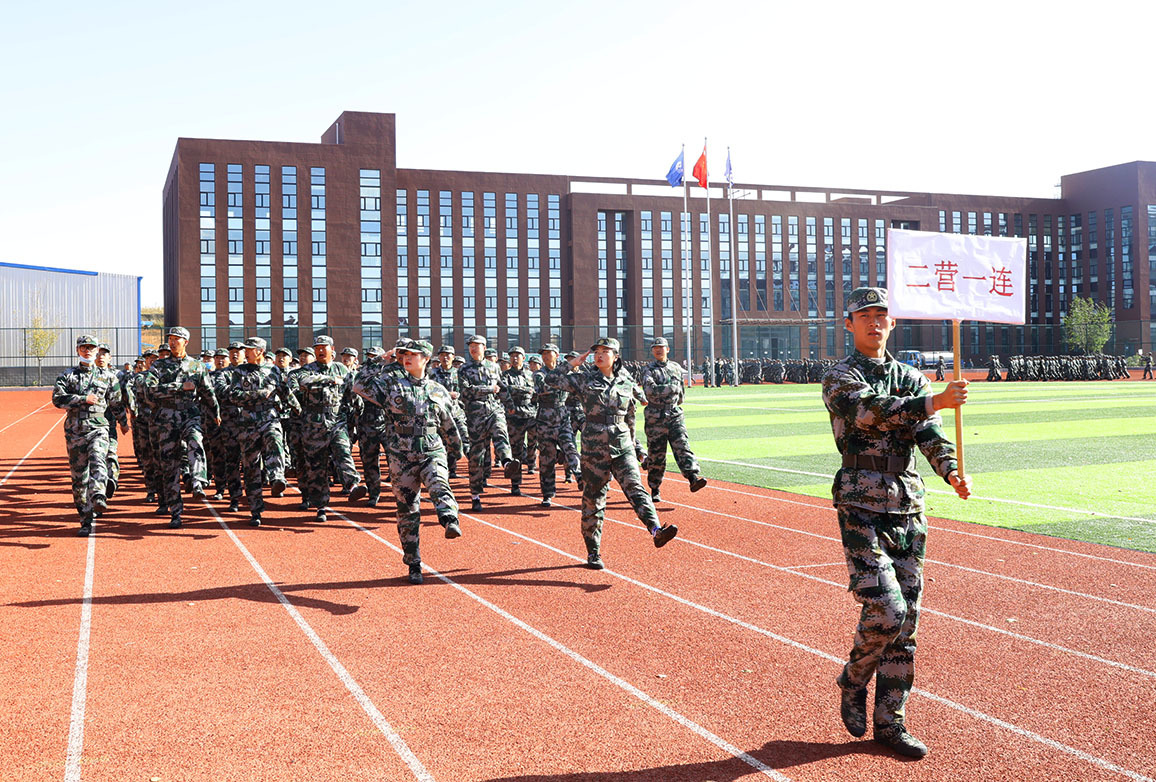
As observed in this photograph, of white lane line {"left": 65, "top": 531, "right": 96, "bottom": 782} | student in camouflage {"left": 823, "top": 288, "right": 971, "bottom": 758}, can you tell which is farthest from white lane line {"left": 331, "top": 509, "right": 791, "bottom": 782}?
white lane line {"left": 65, "top": 531, "right": 96, "bottom": 782}

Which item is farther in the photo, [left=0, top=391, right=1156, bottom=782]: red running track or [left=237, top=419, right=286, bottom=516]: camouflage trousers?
[left=237, top=419, right=286, bottom=516]: camouflage trousers

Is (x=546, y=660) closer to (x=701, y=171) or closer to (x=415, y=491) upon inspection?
(x=415, y=491)

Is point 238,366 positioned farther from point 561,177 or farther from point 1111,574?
point 561,177

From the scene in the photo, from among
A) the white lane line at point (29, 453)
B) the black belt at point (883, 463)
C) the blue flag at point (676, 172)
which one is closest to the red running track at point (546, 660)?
the black belt at point (883, 463)

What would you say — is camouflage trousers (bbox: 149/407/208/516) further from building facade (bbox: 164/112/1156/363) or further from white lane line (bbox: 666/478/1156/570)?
building facade (bbox: 164/112/1156/363)

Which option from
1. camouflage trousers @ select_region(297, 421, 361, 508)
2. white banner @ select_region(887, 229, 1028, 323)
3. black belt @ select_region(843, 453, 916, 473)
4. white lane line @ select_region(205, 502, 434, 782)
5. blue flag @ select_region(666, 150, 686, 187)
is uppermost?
blue flag @ select_region(666, 150, 686, 187)

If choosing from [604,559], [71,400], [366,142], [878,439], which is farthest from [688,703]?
[366,142]

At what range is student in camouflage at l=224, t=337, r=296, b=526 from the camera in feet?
40.8

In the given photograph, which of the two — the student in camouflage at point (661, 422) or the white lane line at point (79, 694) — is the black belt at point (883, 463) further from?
the student in camouflage at point (661, 422)

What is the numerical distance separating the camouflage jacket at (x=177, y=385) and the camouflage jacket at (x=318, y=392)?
1.05 m

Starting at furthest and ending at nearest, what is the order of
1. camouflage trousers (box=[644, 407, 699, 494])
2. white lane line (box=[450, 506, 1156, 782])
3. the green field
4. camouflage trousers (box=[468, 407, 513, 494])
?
camouflage trousers (box=[468, 407, 513, 494]), camouflage trousers (box=[644, 407, 699, 494]), the green field, white lane line (box=[450, 506, 1156, 782])

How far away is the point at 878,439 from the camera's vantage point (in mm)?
4852

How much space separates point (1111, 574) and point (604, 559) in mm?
4480

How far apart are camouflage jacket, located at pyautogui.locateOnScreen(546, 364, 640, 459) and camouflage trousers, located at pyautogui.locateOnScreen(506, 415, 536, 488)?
635cm
